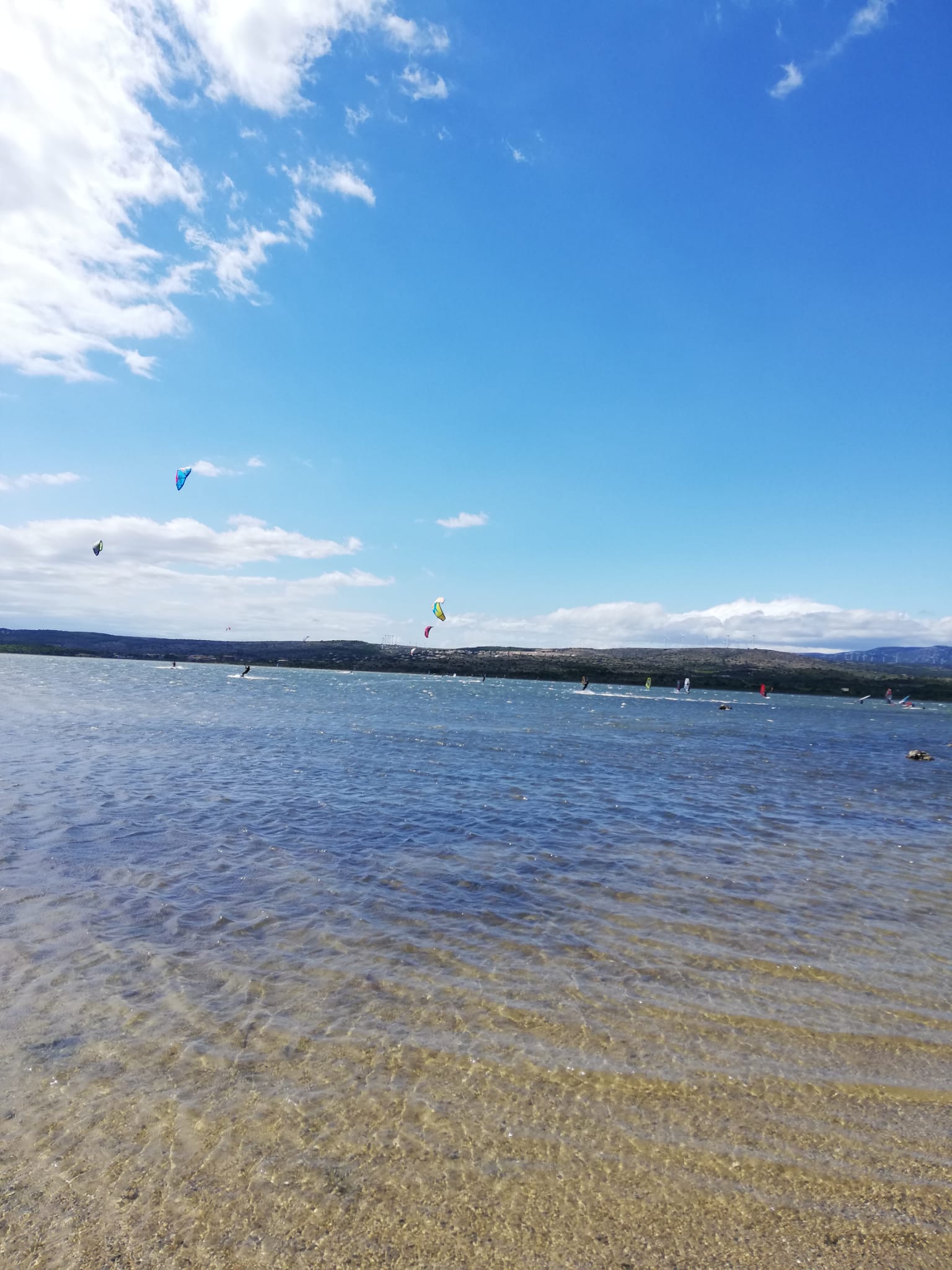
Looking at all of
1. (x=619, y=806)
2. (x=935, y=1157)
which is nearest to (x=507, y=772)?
(x=619, y=806)

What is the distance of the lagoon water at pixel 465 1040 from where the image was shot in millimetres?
4773

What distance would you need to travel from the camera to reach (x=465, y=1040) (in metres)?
7.29

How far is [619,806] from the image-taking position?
2145 cm

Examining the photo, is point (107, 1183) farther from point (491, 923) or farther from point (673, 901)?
point (673, 901)

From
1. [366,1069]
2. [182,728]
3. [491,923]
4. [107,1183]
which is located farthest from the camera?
[182,728]

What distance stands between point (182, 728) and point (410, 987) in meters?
36.6

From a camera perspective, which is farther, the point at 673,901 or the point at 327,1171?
the point at 673,901

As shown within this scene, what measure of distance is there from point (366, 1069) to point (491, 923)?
4.45 meters

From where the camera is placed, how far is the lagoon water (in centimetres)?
477

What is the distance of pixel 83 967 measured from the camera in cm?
860

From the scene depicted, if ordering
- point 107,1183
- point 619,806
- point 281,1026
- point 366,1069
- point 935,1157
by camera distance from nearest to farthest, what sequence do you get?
point 107,1183 → point 935,1157 → point 366,1069 → point 281,1026 → point 619,806

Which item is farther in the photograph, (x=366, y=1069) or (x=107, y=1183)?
(x=366, y=1069)

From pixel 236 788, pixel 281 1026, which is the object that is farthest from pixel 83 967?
pixel 236 788

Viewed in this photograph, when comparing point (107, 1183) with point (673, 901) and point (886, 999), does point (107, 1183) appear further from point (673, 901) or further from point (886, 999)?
point (673, 901)
